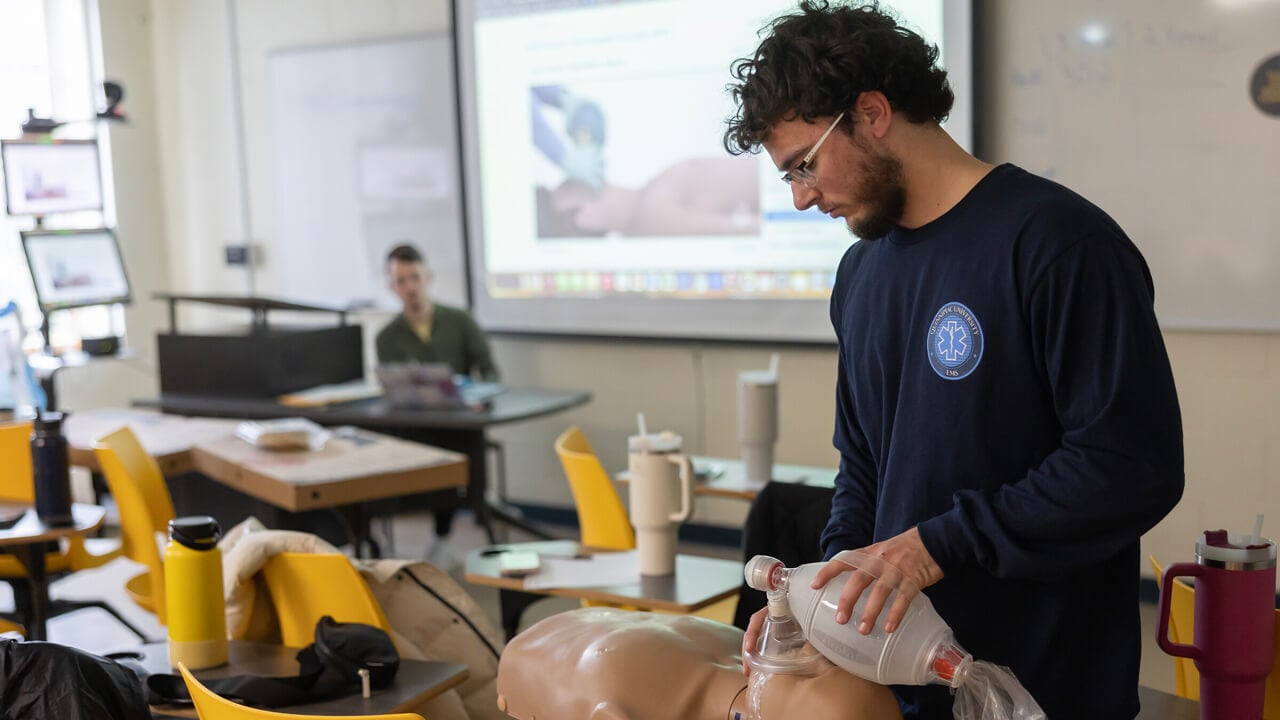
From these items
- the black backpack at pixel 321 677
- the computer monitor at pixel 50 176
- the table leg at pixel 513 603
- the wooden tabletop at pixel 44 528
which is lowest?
the table leg at pixel 513 603

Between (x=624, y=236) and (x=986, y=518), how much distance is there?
379 centimetres

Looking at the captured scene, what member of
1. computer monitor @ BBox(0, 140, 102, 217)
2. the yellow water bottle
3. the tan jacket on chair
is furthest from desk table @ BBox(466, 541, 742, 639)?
computer monitor @ BBox(0, 140, 102, 217)

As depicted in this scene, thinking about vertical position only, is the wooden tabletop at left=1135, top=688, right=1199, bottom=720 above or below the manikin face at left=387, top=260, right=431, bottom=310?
below

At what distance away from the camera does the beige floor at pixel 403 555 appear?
12.0ft

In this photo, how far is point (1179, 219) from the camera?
3.77 m

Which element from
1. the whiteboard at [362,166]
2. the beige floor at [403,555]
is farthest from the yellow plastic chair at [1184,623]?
the whiteboard at [362,166]

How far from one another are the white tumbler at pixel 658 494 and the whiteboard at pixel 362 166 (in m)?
3.30

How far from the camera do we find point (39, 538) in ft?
9.32

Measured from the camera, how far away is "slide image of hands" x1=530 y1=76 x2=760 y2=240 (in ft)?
15.1

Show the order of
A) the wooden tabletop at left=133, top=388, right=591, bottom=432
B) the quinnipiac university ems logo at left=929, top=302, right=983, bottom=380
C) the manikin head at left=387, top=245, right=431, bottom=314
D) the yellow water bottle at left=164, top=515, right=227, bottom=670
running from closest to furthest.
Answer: the quinnipiac university ems logo at left=929, top=302, right=983, bottom=380 < the yellow water bottle at left=164, top=515, right=227, bottom=670 < the wooden tabletop at left=133, top=388, right=591, bottom=432 < the manikin head at left=387, top=245, right=431, bottom=314

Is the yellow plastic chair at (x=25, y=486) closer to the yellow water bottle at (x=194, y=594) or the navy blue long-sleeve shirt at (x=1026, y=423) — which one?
the yellow water bottle at (x=194, y=594)

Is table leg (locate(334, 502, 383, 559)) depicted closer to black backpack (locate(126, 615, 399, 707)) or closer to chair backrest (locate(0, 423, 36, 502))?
chair backrest (locate(0, 423, 36, 502))

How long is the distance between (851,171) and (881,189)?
4cm

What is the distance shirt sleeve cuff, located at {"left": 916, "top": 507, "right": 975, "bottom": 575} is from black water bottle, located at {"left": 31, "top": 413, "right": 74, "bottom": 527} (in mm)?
2413
